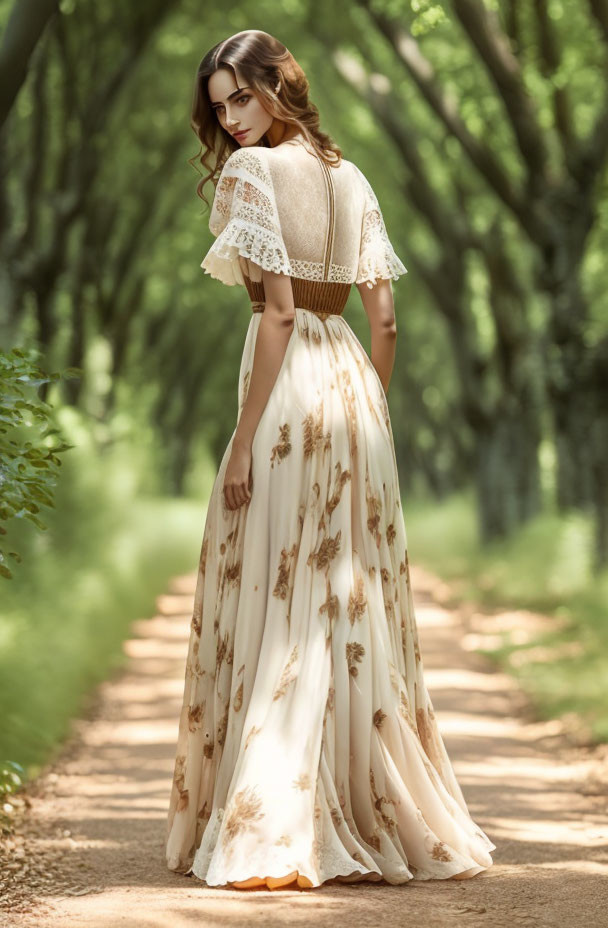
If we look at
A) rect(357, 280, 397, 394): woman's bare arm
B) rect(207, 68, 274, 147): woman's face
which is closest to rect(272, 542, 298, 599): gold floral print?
rect(357, 280, 397, 394): woman's bare arm

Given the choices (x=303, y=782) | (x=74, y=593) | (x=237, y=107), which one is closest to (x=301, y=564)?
(x=303, y=782)

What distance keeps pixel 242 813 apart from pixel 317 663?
545 mm

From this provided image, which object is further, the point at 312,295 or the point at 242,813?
the point at 312,295

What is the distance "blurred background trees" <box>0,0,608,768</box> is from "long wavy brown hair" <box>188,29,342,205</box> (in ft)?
4.19

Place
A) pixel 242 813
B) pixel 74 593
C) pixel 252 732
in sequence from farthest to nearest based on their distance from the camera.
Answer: pixel 74 593, pixel 252 732, pixel 242 813

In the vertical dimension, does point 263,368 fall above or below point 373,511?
above

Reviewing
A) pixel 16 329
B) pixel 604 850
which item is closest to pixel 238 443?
pixel 604 850

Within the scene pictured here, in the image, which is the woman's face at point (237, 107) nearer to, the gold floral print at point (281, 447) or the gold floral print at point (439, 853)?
the gold floral print at point (281, 447)

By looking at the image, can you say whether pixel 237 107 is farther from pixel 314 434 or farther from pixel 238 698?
pixel 238 698

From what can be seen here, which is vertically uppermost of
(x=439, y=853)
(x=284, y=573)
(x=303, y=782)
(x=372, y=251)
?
(x=372, y=251)

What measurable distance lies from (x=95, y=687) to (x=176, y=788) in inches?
220

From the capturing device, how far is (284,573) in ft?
14.6

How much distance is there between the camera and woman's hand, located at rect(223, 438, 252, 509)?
448 cm

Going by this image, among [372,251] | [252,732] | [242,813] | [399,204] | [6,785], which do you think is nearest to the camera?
[242,813]
